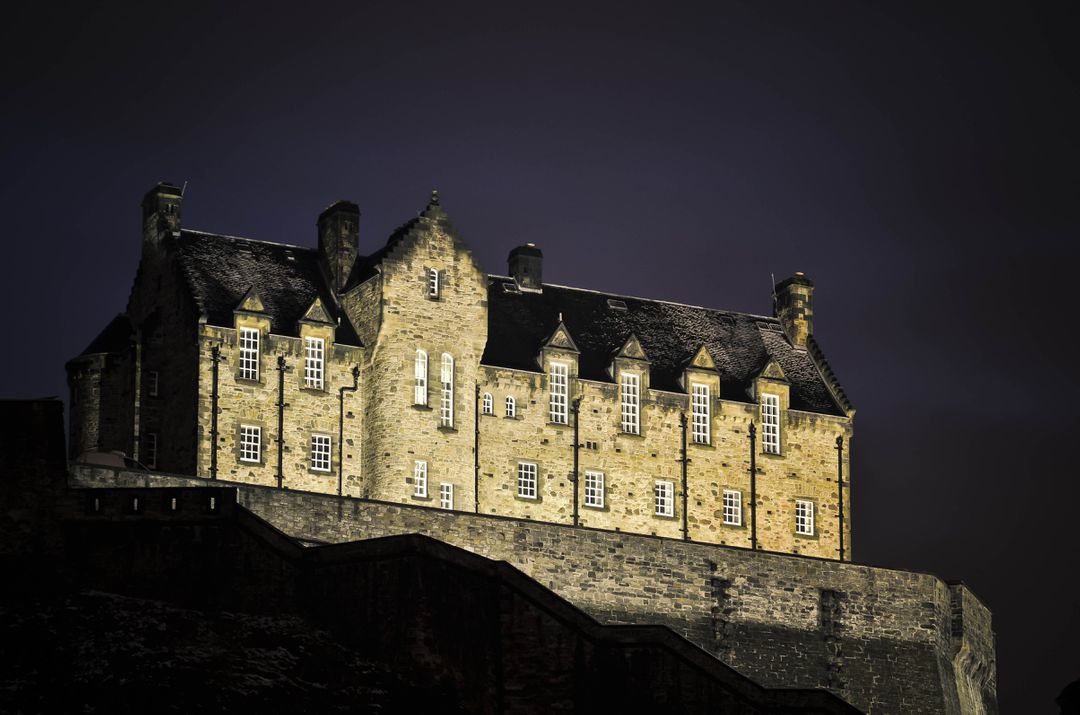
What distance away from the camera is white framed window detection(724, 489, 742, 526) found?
93.2m

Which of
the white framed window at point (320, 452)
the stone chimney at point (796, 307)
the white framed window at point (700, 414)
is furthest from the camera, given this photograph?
the stone chimney at point (796, 307)

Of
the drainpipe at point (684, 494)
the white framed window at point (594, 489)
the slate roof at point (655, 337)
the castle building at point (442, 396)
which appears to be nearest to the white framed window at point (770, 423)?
the castle building at point (442, 396)

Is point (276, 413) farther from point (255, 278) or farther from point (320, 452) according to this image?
point (255, 278)

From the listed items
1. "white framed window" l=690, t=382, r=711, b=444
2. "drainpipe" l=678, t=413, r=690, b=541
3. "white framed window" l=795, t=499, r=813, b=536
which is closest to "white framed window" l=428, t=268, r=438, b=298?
"drainpipe" l=678, t=413, r=690, b=541

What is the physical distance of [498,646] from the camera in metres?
63.9

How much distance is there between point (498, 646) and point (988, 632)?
111 feet

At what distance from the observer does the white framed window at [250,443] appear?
84125mm

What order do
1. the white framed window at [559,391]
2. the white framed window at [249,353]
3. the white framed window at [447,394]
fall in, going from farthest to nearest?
the white framed window at [559,391]
the white framed window at [447,394]
the white framed window at [249,353]

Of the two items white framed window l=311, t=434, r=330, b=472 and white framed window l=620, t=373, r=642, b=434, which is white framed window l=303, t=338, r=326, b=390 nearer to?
white framed window l=311, t=434, r=330, b=472

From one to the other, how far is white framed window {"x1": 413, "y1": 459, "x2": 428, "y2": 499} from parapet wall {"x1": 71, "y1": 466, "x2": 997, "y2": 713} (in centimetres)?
751

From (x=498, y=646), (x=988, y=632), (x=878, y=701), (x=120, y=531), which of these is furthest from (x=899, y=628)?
(x=120, y=531)

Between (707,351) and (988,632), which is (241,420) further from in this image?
(988,632)

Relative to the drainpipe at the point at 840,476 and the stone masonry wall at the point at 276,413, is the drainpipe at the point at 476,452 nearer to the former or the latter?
the stone masonry wall at the point at 276,413

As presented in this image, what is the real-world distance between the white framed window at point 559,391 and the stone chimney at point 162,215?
13970 mm
